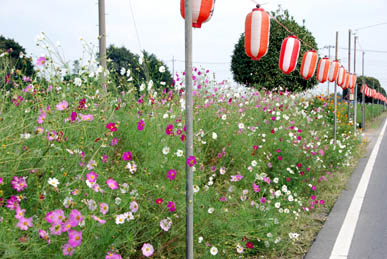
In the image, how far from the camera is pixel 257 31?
250 inches

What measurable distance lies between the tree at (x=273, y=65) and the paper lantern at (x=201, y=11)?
15.5 meters

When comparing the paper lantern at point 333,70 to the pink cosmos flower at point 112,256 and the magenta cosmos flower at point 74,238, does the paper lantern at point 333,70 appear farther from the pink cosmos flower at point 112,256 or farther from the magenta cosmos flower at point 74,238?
the magenta cosmos flower at point 74,238

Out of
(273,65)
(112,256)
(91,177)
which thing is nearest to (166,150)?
(91,177)

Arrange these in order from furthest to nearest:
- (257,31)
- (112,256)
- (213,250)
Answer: (257,31) < (213,250) < (112,256)

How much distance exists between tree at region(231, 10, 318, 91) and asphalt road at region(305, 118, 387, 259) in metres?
13.4

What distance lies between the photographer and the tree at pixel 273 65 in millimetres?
20281

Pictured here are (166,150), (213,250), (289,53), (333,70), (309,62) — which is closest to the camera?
(213,250)

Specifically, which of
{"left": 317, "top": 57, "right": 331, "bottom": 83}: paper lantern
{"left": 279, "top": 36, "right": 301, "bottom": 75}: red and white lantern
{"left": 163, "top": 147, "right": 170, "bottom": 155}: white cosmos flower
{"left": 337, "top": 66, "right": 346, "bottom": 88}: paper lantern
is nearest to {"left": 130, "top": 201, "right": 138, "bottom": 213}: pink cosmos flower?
{"left": 163, "top": 147, "right": 170, "bottom": 155}: white cosmos flower

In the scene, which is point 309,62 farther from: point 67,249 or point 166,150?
point 67,249

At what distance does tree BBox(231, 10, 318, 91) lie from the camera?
20.3m

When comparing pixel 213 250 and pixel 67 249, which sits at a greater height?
→ pixel 67 249

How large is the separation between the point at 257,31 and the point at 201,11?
251cm

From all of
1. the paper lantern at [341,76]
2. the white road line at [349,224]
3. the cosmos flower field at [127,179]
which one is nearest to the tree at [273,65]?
the paper lantern at [341,76]

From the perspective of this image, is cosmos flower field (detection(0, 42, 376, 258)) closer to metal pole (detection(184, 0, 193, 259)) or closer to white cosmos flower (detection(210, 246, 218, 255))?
white cosmos flower (detection(210, 246, 218, 255))
